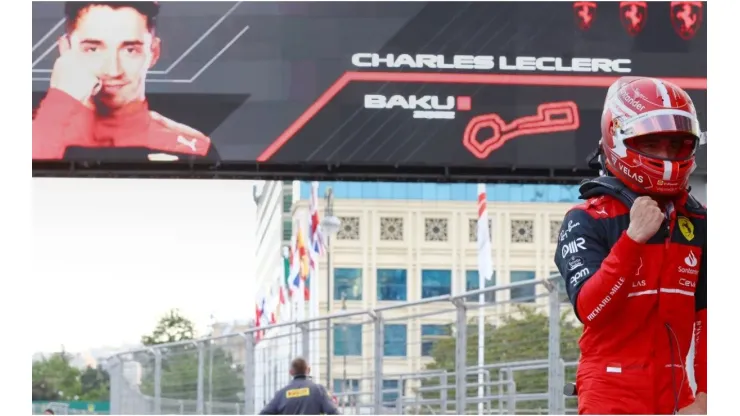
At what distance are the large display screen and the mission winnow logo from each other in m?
0.02

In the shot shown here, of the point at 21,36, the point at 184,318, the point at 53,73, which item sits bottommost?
the point at 184,318

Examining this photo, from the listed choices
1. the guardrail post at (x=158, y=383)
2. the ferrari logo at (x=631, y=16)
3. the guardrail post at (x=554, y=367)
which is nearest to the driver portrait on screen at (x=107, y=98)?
the guardrail post at (x=158, y=383)

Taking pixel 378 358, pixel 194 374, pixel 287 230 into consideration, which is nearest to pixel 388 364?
pixel 378 358

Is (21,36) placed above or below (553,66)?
below

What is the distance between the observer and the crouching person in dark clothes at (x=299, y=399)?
1059 cm

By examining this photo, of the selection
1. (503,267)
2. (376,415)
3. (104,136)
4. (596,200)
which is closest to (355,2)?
(104,136)

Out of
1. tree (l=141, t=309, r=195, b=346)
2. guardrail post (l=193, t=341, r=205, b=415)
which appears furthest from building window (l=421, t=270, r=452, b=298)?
guardrail post (l=193, t=341, r=205, b=415)

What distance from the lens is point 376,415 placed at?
1238 cm

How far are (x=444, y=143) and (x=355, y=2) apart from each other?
1.87 m

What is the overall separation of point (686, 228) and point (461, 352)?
7.59 m

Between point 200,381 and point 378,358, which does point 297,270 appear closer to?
point 200,381

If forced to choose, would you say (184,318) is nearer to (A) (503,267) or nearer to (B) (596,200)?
(A) (503,267)

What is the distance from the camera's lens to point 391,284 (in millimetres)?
75375

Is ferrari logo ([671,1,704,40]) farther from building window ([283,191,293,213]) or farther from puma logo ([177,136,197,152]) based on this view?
building window ([283,191,293,213])
